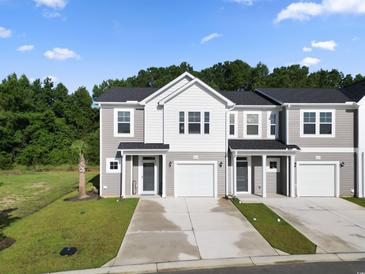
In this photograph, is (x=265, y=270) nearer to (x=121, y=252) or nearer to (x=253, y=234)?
(x=253, y=234)

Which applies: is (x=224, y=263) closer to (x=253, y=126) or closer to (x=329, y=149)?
(x=253, y=126)

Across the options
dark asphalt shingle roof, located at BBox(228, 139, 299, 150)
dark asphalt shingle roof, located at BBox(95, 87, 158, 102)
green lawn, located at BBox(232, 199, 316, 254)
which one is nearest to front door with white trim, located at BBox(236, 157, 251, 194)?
dark asphalt shingle roof, located at BBox(228, 139, 299, 150)

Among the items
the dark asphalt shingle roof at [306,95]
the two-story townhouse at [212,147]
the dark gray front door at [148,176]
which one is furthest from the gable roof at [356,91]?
the dark gray front door at [148,176]

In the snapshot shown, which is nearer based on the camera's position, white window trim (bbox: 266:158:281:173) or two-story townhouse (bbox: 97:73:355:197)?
two-story townhouse (bbox: 97:73:355:197)

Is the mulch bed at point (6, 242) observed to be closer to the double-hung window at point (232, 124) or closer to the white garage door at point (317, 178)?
the double-hung window at point (232, 124)

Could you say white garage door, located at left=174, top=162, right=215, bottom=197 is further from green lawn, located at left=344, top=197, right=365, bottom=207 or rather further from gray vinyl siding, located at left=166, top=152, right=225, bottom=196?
green lawn, located at left=344, top=197, right=365, bottom=207
